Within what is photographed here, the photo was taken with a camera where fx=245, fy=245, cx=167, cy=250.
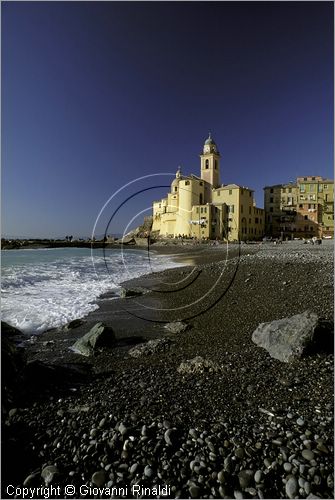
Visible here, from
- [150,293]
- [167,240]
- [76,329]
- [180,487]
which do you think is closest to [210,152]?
[167,240]

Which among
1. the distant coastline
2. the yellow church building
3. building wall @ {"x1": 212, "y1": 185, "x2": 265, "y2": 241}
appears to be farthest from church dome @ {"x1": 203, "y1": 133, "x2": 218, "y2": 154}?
the distant coastline

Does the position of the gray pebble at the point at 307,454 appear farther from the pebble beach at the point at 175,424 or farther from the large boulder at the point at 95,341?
the large boulder at the point at 95,341

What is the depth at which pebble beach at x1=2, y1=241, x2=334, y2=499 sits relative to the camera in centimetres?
280

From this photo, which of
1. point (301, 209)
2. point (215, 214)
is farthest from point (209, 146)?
point (301, 209)

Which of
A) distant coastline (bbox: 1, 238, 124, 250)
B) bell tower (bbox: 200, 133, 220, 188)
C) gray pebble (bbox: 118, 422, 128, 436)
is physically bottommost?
gray pebble (bbox: 118, 422, 128, 436)

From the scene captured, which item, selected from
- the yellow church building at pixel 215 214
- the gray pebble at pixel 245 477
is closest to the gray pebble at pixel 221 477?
the gray pebble at pixel 245 477

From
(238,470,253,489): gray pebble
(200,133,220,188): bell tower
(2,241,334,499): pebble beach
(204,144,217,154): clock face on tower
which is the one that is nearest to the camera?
(238,470,253,489): gray pebble

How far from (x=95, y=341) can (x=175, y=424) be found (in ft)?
11.4

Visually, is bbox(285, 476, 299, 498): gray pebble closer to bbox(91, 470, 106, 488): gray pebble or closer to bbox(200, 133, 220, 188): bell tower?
bbox(91, 470, 106, 488): gray pebble

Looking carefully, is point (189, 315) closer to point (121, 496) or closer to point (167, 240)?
point (121, 496)

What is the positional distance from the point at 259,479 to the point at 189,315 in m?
6.19

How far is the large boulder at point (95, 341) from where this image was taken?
628 cm

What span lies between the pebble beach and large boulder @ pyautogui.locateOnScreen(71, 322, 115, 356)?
0.58 feet

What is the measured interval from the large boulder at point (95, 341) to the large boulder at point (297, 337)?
155 inches
